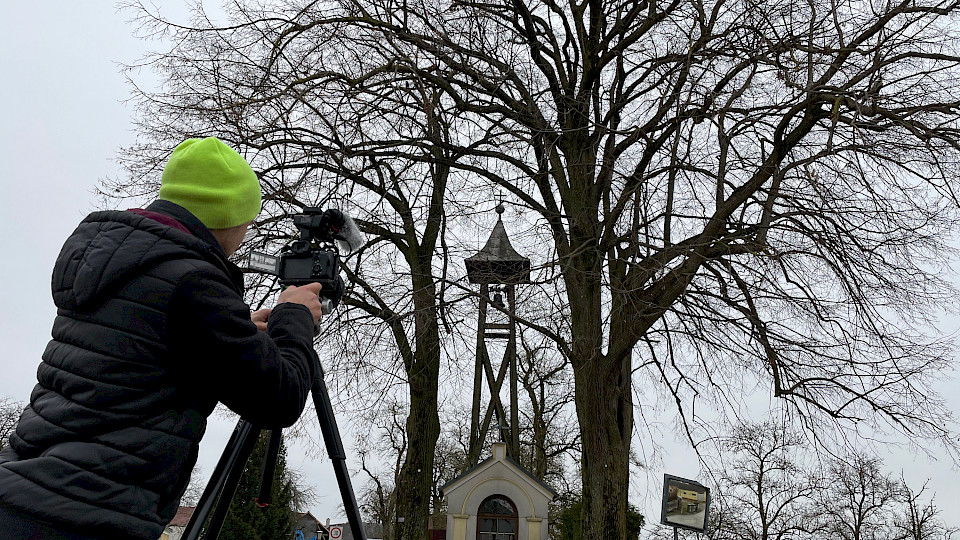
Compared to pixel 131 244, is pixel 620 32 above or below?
above

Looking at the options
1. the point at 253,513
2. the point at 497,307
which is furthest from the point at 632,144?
the point at 253,513

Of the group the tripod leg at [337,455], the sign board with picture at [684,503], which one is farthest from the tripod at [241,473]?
the sign board with picture at [684,503]

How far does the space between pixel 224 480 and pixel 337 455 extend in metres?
0.32

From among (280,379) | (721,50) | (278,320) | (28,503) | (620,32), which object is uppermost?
(620,32)

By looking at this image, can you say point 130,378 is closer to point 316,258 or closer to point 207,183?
point 207,183

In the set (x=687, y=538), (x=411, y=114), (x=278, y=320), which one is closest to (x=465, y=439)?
(x=687, y=538)

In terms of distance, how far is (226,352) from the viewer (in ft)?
5.01

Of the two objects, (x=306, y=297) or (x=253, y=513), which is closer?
(x=306, y=297)

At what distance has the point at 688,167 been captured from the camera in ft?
23.3

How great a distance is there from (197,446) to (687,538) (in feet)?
67.0

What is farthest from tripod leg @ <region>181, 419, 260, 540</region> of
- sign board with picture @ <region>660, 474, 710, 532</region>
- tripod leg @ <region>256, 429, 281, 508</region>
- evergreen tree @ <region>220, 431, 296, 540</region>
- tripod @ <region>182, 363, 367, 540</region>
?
evergreen tree @ <region>220, 431, 296, 540</region>

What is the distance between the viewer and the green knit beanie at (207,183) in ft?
5.68

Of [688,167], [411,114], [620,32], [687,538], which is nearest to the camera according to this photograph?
[688,167]

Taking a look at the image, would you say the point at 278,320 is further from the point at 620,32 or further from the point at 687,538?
the point at 687,538
